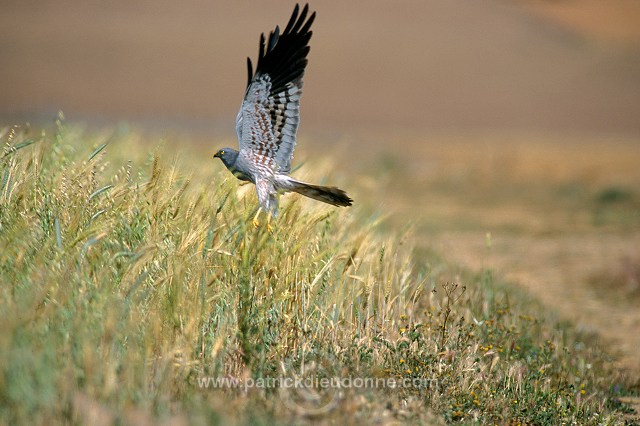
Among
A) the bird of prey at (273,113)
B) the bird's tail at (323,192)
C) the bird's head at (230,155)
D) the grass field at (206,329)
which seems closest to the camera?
A: the grass field at (206,329)

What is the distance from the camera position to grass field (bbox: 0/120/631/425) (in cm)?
284

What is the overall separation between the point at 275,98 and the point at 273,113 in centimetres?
9

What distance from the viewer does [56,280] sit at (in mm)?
3348

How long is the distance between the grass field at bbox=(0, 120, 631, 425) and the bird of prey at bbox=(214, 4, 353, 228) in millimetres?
181

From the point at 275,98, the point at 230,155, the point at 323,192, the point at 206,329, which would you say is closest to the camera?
the point at 206,329

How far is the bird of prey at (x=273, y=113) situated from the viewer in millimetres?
4441

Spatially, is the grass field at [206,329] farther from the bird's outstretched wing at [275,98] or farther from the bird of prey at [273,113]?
the bird's outstretched wing at [275,98]

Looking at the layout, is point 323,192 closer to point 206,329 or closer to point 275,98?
point 275,98

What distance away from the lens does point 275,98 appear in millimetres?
4496

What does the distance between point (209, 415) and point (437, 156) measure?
29687mm

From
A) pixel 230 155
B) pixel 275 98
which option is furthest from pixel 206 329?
pixel 275 98

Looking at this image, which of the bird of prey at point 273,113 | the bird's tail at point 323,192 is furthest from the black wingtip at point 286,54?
the bird's tail at point 323,192

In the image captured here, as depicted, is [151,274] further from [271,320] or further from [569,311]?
[569,311]

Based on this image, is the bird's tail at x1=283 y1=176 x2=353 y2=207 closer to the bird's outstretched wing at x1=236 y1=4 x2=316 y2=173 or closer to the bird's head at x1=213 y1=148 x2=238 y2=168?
the bird's outstretched wing at x1=236 y1=4 x2=316 y2=173
